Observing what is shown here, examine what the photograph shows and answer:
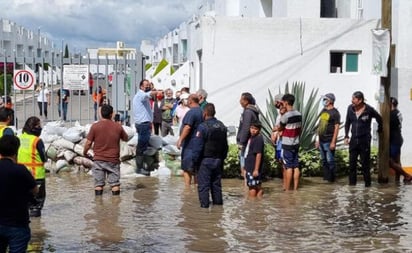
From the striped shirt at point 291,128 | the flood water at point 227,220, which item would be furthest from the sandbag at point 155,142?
the striped shirt at point 291,128

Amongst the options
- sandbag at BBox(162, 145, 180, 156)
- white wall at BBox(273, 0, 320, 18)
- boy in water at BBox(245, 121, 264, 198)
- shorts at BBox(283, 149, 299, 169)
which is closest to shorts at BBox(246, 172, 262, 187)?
boy in water at BBox(245, 121, 264, 198)

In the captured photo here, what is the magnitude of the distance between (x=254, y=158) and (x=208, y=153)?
4.38 ft

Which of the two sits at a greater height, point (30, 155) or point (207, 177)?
point (30, 155)

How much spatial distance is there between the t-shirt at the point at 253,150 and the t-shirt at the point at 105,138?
2078 millimetres

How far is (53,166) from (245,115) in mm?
4778

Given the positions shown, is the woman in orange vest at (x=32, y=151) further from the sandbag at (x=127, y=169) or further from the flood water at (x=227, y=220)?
the sandbag at (x=127, y=169)

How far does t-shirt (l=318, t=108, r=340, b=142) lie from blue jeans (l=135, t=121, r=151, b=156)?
3360 mm

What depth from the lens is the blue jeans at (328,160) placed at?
1399 cm

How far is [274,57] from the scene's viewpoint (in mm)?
17578

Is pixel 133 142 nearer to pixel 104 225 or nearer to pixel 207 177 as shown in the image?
pixel 207 177

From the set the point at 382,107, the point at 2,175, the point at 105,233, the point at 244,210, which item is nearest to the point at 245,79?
the point at 382,107

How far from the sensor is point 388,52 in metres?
13.5

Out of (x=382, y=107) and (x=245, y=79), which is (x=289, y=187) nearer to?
(x=382, y=107)

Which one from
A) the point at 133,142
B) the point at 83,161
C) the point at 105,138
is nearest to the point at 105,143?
the point at 105,138
